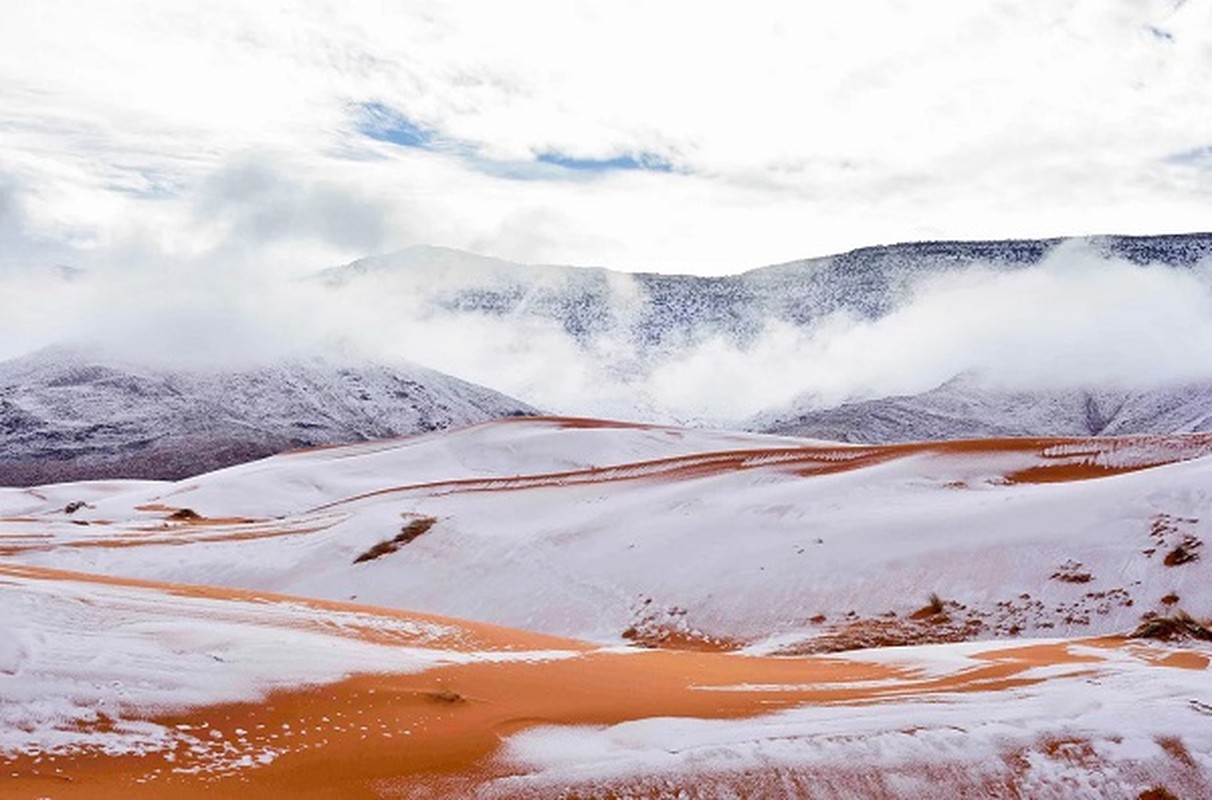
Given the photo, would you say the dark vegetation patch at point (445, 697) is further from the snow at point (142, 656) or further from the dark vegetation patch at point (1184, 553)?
the dark vegetation patch at point (1184, 553)

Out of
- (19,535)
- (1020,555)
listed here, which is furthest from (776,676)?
(19,535)

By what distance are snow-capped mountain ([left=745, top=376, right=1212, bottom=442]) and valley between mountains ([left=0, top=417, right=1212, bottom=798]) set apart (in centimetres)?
11085

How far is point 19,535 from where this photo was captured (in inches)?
1325

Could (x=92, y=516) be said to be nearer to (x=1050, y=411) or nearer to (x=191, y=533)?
(x=191, y=533)

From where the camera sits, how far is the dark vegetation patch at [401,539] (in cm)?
2836

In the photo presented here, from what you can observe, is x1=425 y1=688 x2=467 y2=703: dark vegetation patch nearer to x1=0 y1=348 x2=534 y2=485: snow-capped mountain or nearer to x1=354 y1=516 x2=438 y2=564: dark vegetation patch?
x1=354 y1=516 x2=438 y2=564: dark vegetation patch

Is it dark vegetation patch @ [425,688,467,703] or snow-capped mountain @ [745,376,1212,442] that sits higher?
dark vegetation patch @ [425,688,467,703]

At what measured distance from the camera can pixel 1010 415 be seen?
15788 cm

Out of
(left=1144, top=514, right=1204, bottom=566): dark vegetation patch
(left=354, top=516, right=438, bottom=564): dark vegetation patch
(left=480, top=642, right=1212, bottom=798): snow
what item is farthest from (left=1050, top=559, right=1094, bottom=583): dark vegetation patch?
(left=354, top=516, right=438, bottom=564): dark vegetation patch

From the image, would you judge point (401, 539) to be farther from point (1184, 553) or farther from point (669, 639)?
point (1184, 553)

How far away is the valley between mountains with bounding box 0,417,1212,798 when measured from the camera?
27.3 feet

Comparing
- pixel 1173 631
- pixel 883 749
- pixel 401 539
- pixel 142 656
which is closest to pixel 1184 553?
pixel 1173 631

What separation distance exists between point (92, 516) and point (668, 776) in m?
44.3

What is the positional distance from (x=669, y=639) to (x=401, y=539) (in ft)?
34.2
